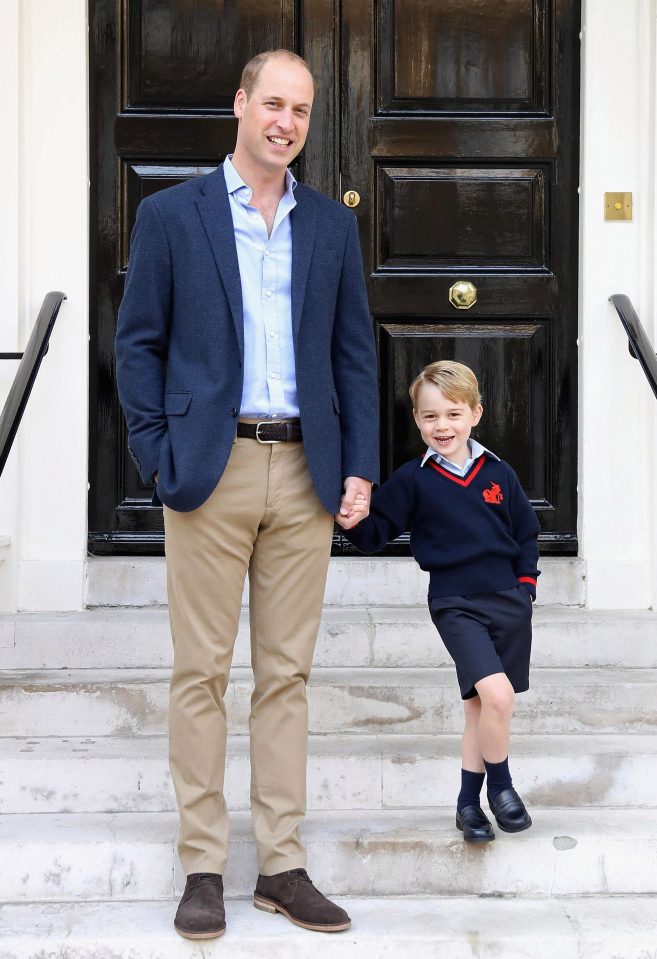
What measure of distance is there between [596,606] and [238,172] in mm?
2226

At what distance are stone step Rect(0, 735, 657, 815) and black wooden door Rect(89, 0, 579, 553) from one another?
1245 millimetres

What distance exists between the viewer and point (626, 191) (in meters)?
4.35

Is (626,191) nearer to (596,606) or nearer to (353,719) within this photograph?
(596,606)

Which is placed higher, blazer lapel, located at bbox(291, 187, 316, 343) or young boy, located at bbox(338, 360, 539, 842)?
blazer lapel, located at bbox(291, 187, 316, 343)

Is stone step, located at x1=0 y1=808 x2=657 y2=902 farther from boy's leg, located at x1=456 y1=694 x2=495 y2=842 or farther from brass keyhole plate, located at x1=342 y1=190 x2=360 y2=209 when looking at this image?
brass keyhole plate, located at x1=342 y1=190 x2=360 y2=209

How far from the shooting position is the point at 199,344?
273 cm

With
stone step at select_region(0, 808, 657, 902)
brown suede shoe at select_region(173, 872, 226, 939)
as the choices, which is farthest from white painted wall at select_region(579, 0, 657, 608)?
brown suede shoe at select_region(173, 872, 226, 939)

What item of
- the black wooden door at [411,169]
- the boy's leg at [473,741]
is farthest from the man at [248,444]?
the black wooden door at [411,169]

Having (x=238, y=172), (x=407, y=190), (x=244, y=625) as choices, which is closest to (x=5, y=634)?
(x=244, y=625)

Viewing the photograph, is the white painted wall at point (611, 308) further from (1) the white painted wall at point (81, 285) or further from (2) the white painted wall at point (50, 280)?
(2) the white painted wall at point (50, 280)

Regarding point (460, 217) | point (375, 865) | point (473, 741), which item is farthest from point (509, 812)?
point (460, 217)

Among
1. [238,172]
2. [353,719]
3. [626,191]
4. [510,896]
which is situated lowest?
[510,896]

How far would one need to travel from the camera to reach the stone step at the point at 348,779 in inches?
130

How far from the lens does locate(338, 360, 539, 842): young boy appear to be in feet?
9.72
